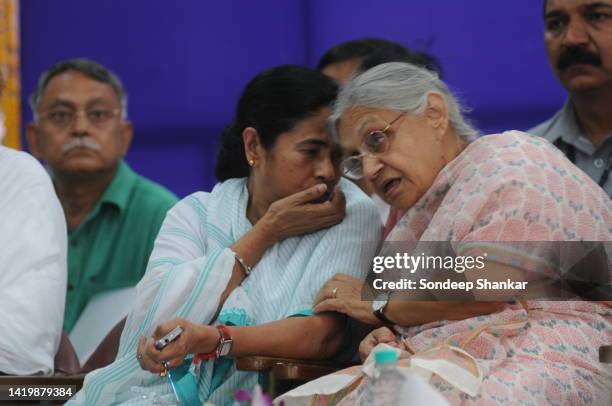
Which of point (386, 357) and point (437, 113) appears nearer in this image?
point (386, 357)

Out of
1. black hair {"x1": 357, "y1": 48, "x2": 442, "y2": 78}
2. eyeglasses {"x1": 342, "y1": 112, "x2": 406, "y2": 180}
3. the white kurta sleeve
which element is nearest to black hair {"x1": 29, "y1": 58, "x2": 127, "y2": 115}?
the white kurta sleeve

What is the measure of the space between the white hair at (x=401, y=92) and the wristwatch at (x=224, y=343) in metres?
0.67

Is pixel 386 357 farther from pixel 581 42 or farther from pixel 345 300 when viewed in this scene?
pixel 581 42

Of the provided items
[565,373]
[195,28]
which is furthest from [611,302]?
[195,28]

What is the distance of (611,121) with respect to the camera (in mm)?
3916

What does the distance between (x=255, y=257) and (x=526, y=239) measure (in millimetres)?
872

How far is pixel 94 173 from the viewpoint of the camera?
4715mm

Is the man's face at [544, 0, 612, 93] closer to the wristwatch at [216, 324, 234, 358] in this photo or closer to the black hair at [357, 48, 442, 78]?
the black hair at [357, 48, 442, 78]

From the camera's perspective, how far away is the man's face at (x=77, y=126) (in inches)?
185

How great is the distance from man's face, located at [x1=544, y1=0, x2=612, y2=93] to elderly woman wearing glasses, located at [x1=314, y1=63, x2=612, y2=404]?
837mm

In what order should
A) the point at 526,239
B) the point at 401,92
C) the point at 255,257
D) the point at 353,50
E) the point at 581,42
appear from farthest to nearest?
1. the point at 353,50
2. the point at 581,42
3. the point at 255,257
4. the point at 401,92
5. the point at 526,239

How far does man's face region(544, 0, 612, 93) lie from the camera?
3748mm

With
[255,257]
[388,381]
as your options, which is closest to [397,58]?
[255,257]

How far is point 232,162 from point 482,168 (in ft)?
3.36
